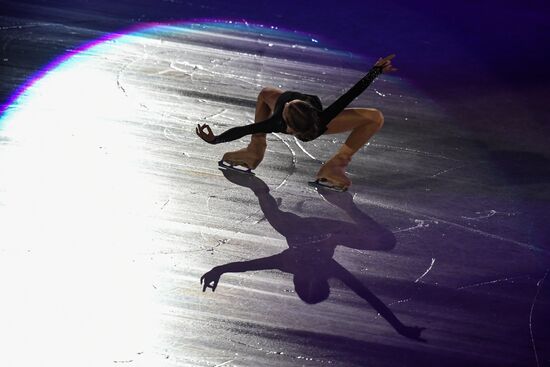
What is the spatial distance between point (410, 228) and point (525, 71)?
455cm

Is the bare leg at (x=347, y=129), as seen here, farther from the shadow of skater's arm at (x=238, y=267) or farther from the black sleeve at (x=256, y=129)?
the shadow of skater's arm at (x=238, y=267)

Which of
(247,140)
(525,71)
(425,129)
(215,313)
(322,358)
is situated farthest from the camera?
(525,71)

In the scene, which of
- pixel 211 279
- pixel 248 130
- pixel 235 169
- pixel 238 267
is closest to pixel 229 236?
pixel 238 267

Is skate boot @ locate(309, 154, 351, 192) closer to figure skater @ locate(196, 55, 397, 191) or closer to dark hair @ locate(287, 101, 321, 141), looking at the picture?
figure skater @ locate(196, 55, 397, 191)

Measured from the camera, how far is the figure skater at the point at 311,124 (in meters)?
5.27

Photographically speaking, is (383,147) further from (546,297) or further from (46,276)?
(46,276)

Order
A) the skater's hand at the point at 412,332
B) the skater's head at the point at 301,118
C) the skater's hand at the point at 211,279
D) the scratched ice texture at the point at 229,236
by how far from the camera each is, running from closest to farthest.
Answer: the scratched ice texture at the point at 229,236 < the skater's hand at the point at 412,332 < the skater's hand at the point at 211,279 < the skater's head at the point at 301,118

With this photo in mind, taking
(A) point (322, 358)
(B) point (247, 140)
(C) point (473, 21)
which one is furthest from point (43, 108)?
(C) point (473, 21)

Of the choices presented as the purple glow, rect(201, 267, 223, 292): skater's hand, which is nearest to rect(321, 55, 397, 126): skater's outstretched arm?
rect(201, 267, 223, 292): skater's hand

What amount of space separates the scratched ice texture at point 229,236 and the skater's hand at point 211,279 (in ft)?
0.15

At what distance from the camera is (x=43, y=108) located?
6.62 meters

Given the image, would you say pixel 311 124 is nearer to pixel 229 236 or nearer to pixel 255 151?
pixel 255 151

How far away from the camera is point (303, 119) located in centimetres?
523

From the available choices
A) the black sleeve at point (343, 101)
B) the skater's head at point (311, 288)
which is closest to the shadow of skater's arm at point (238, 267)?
the skater's head at point (311, 288)
